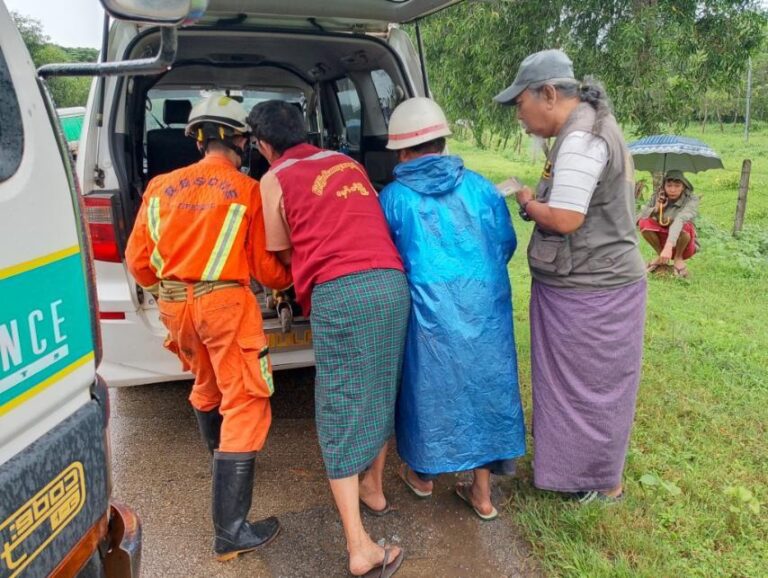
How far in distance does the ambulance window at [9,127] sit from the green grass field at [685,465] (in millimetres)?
2066

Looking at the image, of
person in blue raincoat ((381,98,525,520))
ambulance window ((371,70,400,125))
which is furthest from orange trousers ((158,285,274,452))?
ambulance window ((371,70,400,125))

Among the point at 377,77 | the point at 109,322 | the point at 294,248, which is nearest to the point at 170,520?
the point at 109,322

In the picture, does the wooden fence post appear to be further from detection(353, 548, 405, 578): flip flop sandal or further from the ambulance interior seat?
detection(353, 548, 405, 578): flip flop sandal

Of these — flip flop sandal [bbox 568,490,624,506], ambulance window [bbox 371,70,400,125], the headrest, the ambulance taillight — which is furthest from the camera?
the headrest

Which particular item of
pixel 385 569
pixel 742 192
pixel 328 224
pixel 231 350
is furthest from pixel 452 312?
pixel 742 192

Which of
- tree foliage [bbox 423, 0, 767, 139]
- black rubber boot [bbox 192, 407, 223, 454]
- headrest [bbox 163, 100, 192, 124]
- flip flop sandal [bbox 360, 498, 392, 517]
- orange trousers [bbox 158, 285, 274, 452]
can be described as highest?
tree foliage [bbox 423, 0, 767, 139]

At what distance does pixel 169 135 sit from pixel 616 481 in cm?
363

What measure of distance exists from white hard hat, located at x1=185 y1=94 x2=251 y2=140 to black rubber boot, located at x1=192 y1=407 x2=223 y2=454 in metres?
1.09

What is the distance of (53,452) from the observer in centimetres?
118

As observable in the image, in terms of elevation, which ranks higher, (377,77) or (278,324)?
(377,77)

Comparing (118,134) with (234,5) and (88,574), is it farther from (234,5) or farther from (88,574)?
(88,574)

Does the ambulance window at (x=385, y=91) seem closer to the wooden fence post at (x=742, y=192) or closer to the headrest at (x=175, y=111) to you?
the headrest at (x=175, y=111)

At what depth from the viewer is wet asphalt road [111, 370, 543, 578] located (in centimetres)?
238

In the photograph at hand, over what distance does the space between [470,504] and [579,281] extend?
3.40 feet
